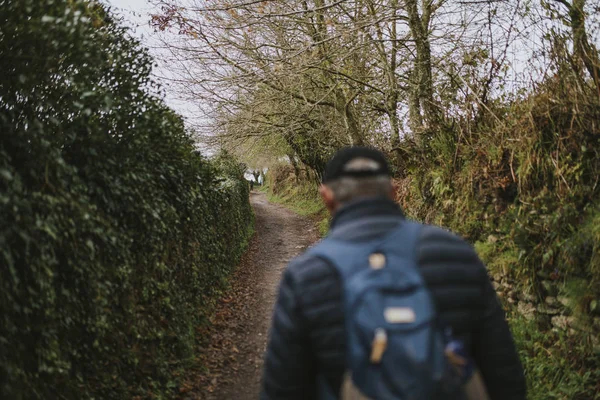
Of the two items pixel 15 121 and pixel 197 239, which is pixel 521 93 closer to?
pixel 197 239

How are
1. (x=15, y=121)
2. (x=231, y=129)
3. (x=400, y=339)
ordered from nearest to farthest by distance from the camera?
1. (x=400, y=339)
2. (x=15, y=121)
3. (x=231, y=129)

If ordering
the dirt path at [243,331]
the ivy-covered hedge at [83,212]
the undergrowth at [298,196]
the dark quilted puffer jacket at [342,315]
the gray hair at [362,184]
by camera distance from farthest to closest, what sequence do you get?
the undergrowth at [298,196] → the dirt path at [243,331] → the ivy-covered hedge at [83,212] → the gray hair at [362,184] → the dark quilted puffer jacket at [342,315]

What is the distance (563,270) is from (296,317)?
4.53m

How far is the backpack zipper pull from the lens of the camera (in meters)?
1.68

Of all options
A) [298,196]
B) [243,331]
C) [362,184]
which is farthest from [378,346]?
[298,196]

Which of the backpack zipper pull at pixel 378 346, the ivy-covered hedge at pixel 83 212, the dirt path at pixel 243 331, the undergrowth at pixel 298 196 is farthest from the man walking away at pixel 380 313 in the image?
the undergrowth at pixel 298 196

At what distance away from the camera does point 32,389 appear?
3219 millimetres

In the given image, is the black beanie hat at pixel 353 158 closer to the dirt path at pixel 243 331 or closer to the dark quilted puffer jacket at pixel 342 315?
the dark quilted puffer jacket at pixel 342 315

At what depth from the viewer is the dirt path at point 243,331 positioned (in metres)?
6.26

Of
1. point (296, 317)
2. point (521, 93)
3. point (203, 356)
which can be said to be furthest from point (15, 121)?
point (521, 93)

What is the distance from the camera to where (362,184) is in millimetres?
2062

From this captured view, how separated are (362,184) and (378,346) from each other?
2.29 feet

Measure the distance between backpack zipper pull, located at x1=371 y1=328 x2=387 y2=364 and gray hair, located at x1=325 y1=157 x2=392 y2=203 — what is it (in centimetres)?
61

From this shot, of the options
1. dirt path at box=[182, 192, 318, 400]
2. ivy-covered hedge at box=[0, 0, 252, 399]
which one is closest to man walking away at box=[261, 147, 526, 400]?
ivy-covered hedge at box=[0, 0, 252, 399]
